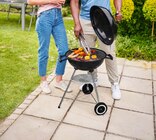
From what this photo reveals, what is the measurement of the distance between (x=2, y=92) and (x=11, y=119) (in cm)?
78

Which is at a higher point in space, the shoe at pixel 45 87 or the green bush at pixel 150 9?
the green bush at pixel 150 9

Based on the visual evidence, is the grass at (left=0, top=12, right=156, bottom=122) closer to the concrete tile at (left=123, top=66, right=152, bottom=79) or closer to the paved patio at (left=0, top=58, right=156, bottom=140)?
the paved patio at (left=0, top=58, right=156, bottom=140)

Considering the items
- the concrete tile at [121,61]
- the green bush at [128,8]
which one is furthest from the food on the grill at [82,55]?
the green bush at [128,8]

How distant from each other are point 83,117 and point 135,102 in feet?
2.84

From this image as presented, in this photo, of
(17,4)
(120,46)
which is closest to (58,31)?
(120,46)

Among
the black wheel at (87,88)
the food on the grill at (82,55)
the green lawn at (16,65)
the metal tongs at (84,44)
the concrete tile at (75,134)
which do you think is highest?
the metal tongs at (84,44)

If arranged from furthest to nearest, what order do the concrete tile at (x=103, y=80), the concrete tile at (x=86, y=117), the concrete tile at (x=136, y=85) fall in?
the concrete tile at (x=103, y=80) → the concrete tile at (x=136, y=85) → the concrete tile at (x=86, y=117)

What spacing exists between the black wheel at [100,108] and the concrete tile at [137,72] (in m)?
1.50

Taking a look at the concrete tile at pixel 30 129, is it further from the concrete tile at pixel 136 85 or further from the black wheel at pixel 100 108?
the concrete tile at pixel 136 85

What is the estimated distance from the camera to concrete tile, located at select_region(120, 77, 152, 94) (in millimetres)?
4559

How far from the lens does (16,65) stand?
5336 millimetres

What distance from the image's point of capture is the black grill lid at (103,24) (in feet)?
10.9

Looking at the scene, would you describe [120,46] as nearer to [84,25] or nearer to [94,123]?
[84,25]

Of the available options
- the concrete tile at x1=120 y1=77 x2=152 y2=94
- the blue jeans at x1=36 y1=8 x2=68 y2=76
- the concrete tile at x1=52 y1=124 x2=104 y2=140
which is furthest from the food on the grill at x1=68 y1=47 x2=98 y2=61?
the concrete tile at x1=120 y1=77 x2=152 y2=94
